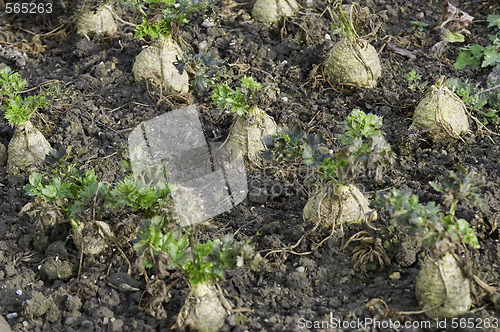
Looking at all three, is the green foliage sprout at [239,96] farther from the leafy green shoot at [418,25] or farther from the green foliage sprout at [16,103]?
the leafy green shoot at [418,25]

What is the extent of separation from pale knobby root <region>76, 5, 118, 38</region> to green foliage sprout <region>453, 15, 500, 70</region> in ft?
9.65

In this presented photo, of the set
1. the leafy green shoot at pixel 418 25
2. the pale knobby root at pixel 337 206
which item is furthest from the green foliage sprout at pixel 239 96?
the leafy green shoot at pixel 418 25

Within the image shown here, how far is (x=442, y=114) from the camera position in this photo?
4.01 m

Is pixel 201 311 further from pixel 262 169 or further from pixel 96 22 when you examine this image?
pixel 96 22

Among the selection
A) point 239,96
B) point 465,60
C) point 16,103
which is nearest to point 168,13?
point 239,96

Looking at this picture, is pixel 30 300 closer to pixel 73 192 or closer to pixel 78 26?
pixel 73 192

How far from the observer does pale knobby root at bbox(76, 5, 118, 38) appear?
17.0 ft

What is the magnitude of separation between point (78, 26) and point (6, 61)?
0.69m

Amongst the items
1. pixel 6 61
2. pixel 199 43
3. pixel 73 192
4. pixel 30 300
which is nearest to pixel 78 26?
pixel 6 61

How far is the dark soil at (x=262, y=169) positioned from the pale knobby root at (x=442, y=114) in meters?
0.10

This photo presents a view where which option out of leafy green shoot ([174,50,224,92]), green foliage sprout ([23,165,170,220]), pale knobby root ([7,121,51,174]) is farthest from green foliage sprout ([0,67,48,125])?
leafy green shoot ([174,50,224,92])

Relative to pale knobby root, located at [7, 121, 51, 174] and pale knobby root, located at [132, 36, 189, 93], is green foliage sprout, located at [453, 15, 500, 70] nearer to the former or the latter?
pale knobby root, located at [132, 36, 189, 93]

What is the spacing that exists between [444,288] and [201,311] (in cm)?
119

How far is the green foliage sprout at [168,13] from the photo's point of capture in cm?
421
